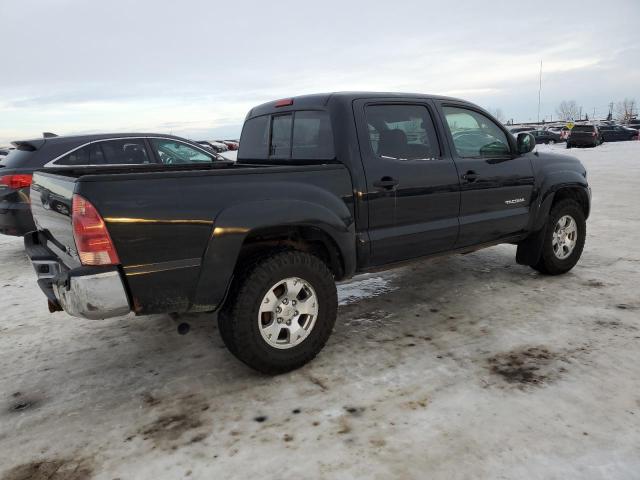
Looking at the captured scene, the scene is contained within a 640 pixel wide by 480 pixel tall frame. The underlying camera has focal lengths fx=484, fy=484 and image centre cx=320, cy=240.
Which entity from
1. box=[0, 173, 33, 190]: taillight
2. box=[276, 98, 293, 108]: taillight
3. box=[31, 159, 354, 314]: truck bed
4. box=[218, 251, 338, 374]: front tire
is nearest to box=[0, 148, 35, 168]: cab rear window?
box=[0, 173, 33, 190]: taillight

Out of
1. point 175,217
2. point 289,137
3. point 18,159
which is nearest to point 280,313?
point 175,217

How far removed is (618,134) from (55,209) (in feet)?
144

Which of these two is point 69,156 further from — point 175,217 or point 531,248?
point 531,248

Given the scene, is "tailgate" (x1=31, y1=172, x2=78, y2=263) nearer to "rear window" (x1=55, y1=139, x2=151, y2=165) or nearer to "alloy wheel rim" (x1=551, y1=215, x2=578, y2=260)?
"rear window" (x1=55, y1=139, x2=151, y2=165)

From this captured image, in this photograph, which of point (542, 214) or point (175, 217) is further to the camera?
point (542, 214)

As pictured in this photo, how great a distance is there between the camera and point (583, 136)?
30375 mm

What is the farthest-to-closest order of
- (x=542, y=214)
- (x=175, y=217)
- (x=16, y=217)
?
(x=16, y=217), (x=542, y=214), (x=175, y=217)

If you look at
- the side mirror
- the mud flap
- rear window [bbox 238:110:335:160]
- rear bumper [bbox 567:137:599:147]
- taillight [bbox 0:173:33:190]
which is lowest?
the mud flap

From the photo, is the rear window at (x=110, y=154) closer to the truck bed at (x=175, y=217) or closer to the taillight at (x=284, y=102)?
the taillight at (x=284, y=102)

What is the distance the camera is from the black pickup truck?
8.52ft

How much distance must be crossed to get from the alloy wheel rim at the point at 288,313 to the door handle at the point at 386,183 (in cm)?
93

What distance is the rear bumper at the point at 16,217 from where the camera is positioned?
19.3ft

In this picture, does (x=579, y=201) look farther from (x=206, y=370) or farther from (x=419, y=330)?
(x=206, y=370)

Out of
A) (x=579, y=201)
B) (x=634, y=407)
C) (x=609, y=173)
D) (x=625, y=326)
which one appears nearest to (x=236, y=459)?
(x=634, y=407)
